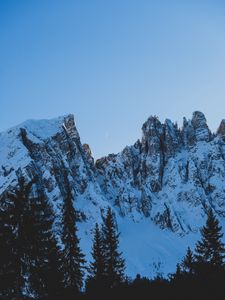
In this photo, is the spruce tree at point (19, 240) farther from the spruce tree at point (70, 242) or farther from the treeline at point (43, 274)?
the spruce tree at point (70, 242)

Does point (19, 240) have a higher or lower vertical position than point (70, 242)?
lower

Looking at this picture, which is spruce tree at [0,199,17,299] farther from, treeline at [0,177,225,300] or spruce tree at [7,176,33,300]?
spruce tree at [7,176,33,300]

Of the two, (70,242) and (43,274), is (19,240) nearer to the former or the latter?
(43,274)

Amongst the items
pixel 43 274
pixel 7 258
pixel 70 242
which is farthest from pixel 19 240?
pixel 70 242

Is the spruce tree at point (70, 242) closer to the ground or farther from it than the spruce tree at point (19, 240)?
farther from it

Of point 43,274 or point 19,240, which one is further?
point 19,240

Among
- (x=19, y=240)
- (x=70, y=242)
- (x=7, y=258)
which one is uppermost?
(x=70, y=242)

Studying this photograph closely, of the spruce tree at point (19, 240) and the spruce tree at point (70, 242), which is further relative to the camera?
the spruce tree at point (70, 242)

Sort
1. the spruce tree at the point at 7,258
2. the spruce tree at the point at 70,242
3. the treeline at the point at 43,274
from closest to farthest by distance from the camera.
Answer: the treeline at the point at 43,274 < the spruce tree at the point at 7,258 < the spruce tree at the point at 70,242

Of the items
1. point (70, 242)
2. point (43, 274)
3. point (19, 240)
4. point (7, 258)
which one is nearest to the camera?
point (43, 274)

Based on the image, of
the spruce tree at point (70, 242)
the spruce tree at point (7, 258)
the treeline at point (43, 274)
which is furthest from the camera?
the spruce tree at point (70, 242)

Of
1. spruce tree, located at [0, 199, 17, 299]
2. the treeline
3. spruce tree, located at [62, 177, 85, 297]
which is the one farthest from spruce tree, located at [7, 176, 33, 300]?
spruce tree, located at [62, 177, 85, 297]

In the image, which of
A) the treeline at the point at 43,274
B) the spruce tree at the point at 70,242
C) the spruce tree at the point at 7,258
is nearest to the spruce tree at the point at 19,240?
the treeline at the point at 43,274

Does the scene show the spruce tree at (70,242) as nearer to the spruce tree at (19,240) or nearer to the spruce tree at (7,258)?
the spruce tree at (19,240)
